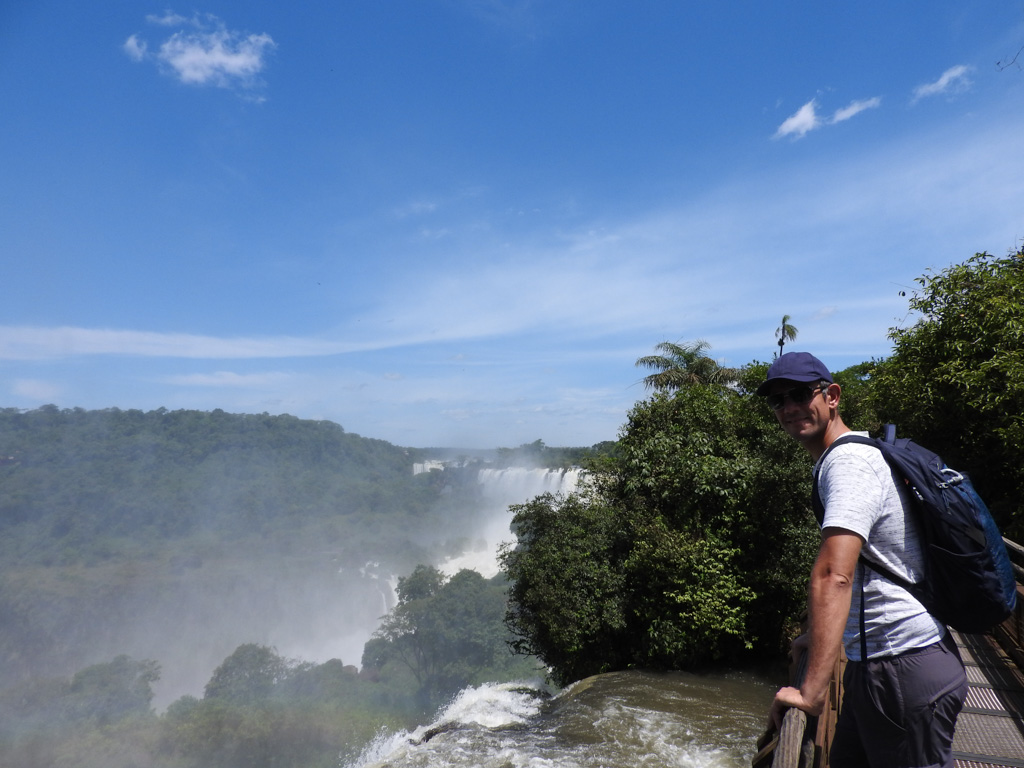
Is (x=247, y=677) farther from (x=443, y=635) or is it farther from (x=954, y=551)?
(x=954, y=551)

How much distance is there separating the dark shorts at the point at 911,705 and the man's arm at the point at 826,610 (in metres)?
0.24

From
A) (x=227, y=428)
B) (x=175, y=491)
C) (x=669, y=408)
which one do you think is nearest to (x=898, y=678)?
(x=669, y=408)

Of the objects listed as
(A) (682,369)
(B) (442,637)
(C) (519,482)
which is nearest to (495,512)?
(C) (519,482)

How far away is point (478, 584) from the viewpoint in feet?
198

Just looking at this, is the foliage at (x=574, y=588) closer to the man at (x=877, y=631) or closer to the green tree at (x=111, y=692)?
the man at (x=877, y=631)

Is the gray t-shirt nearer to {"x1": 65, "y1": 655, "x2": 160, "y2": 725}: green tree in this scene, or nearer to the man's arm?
the man's arm

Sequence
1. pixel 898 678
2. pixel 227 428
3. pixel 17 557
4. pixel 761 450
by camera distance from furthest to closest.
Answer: pixel 227 428
pixel 17 557
pixel 761 450
pixel 898 678

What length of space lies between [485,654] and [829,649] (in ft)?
189

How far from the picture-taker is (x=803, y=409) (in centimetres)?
183

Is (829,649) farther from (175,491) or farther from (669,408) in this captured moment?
(175,491)

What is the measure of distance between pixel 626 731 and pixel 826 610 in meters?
9.09

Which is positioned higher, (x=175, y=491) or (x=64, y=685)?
(x=175, y=491)

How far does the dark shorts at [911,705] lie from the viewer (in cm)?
163

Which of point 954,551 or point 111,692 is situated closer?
point 954,551
